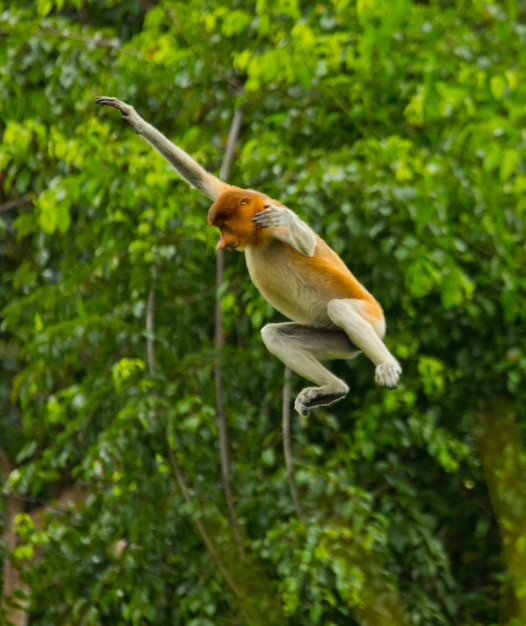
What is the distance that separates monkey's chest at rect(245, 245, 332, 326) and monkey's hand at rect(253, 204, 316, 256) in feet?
0.22

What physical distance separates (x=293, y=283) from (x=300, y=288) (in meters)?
0.03

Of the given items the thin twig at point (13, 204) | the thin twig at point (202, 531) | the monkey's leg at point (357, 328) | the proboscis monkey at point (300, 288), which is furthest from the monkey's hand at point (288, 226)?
the thin twig at point (13, 204)

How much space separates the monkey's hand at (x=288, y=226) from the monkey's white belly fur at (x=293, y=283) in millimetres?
72

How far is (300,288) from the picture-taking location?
122 inches

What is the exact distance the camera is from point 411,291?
4.93m

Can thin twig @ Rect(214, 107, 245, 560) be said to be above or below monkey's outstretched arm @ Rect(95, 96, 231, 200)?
below

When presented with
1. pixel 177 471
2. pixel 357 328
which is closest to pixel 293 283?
pixel 357 328

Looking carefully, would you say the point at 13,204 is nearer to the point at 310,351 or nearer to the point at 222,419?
the point at 222,419

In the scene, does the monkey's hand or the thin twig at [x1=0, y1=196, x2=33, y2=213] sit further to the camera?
the thin twig at [x1=0, y1=196, x2=33, y2=213]

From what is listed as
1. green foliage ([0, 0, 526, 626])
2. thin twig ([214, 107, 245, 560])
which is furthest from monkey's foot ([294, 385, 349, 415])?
thin twig ([214, 107, 245, 560])

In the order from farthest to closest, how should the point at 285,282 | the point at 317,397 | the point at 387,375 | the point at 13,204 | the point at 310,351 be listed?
the point at 13,204, the point at 310,351, the point at 317,397, the point at 285,282, the point at 387,375

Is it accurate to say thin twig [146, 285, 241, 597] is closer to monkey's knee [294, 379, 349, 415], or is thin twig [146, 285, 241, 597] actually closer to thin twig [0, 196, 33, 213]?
thin twig [0, 196, 33, 213]

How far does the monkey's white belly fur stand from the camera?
3.04 meters

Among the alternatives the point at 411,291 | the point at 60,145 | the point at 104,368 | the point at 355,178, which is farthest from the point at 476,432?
the point at 60,145
